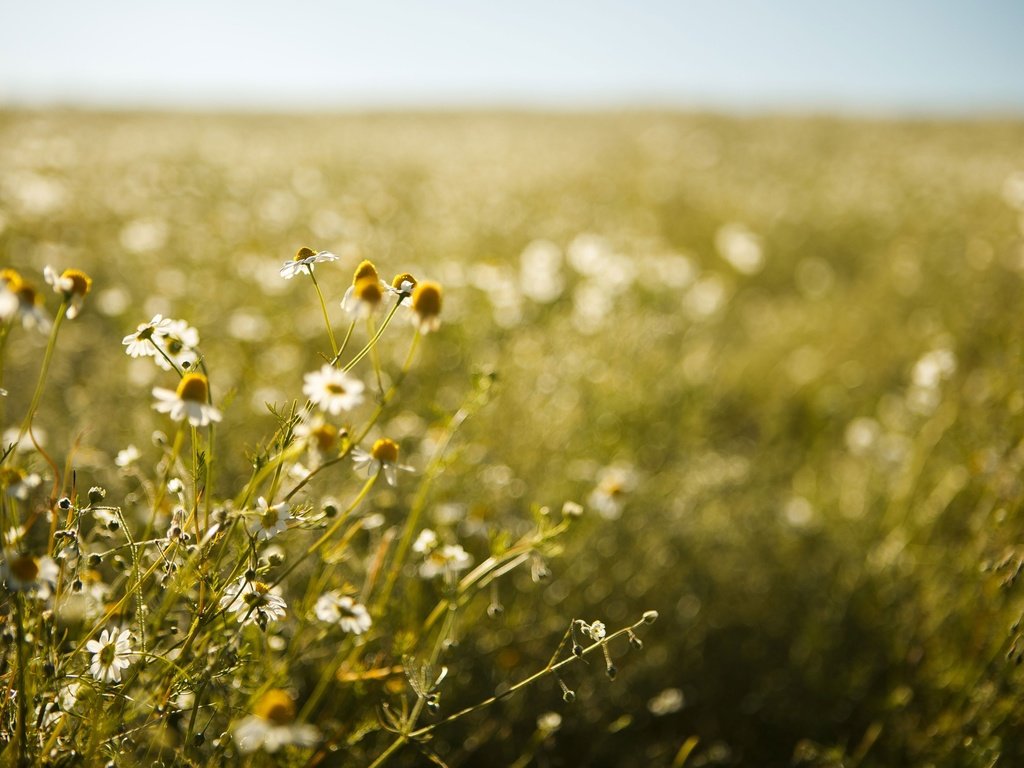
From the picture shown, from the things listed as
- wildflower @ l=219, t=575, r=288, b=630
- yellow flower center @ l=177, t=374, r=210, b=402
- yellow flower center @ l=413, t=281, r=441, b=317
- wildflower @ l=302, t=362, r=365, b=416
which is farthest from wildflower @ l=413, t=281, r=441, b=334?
wildflower @ l=219, t=575, r=288, b=630

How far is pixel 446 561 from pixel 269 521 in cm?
50

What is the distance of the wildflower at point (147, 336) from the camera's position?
110cm

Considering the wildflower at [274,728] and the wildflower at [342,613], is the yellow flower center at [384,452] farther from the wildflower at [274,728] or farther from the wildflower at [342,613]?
the wildflower at [274,728]

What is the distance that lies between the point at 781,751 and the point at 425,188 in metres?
6.14

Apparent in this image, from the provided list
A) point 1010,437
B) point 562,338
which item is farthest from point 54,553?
point 1010,437

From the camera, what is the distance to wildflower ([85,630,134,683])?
106cm

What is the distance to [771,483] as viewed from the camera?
119 inches

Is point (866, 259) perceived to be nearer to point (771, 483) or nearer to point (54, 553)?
point (771, 483)

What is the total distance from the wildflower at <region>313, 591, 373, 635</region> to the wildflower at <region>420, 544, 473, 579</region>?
199 millimetres

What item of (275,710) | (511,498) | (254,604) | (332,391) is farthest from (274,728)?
(511,498)

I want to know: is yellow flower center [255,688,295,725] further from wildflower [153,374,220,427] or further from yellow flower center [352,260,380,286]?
yellow flower center [352,260,380,286]

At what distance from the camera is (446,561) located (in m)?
1.43

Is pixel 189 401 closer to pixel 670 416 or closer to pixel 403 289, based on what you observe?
pixel 403 289

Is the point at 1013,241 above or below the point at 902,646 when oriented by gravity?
above
